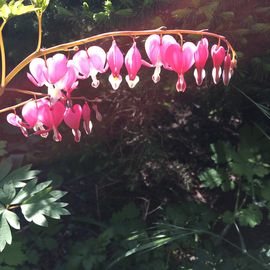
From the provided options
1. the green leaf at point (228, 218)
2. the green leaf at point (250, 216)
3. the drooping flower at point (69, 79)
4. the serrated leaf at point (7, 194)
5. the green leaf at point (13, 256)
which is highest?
the drooping flower at point (69, 79)

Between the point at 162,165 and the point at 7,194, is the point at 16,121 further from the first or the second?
the point at 162,165

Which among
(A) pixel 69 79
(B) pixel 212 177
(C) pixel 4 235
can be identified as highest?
(A) pixel 69 79

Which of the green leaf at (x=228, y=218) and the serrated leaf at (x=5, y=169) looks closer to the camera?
the serrated leaf at (x=5, y=169)

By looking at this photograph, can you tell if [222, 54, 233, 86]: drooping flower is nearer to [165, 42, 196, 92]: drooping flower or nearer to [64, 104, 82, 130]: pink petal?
[165, 42, 196, 92]: drooping flower

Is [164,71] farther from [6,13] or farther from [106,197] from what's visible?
[6,13]

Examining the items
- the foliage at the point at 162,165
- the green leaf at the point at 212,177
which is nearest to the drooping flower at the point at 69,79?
the foliage at the point at 162,165

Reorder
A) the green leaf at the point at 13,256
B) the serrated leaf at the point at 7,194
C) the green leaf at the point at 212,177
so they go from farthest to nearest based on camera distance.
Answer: the green leaf at the point at 212,177
the green leaf at the point at 13,256
the serrated leaf at the point at 7,194

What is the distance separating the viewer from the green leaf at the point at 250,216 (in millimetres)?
1947

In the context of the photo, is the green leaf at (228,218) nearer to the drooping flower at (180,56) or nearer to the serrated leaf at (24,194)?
the serrated leaf at (24,194)

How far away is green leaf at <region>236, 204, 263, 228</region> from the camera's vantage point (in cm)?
195

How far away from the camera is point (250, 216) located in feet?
6.45

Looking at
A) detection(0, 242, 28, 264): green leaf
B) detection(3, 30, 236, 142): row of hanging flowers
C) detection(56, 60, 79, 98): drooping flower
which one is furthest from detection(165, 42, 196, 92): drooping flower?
detection(0, 242, 28, 264): green leaf

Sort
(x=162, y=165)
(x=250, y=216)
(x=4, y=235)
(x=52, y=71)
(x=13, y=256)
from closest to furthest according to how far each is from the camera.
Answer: (x=52, y=71) → (x=4, y=235) → (x=13, y=256) → (x=250, y=216) → (x=162, y=165)

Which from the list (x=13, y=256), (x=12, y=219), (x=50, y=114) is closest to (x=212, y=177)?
(x=13, y=256)
